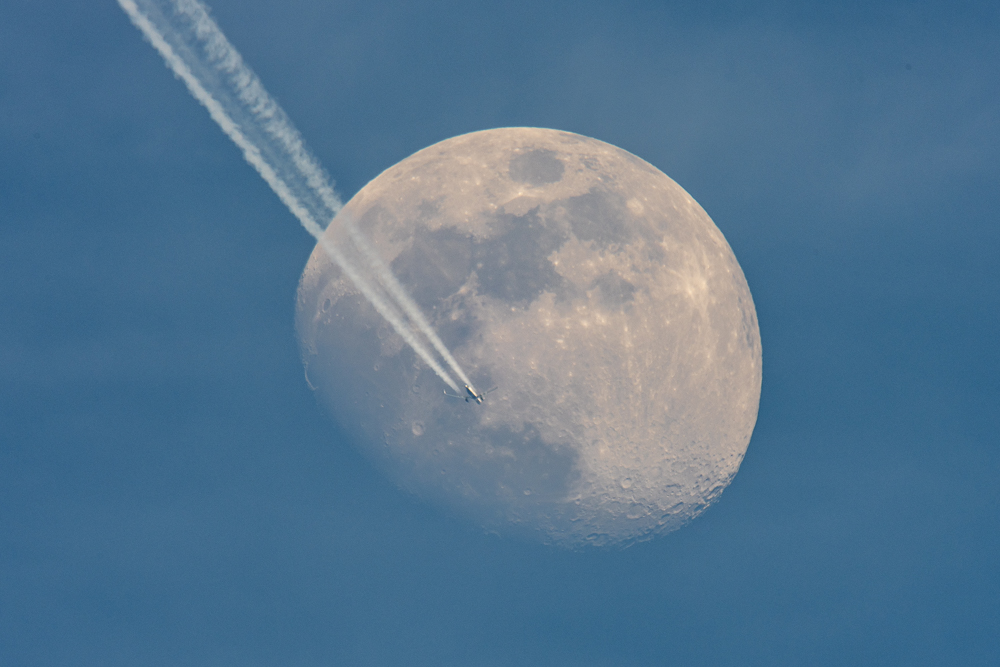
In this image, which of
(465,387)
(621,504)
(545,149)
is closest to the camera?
(465,387)

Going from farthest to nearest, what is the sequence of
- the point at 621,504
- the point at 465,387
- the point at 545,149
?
the point at 545,149 → the point at 621,504 → the point at 465,387

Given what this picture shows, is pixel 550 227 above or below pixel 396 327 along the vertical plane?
above

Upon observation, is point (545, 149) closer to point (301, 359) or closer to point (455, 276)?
point (455, 276)

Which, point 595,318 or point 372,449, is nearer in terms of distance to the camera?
point 595,318

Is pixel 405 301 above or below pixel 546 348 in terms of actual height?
above

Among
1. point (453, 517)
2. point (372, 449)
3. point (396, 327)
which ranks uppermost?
point (396, 327)

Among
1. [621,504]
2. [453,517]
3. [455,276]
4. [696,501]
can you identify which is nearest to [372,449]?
[453,517]

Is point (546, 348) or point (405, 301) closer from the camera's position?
point (546, 348)

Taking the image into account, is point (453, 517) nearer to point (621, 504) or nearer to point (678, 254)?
point (621, 504)
